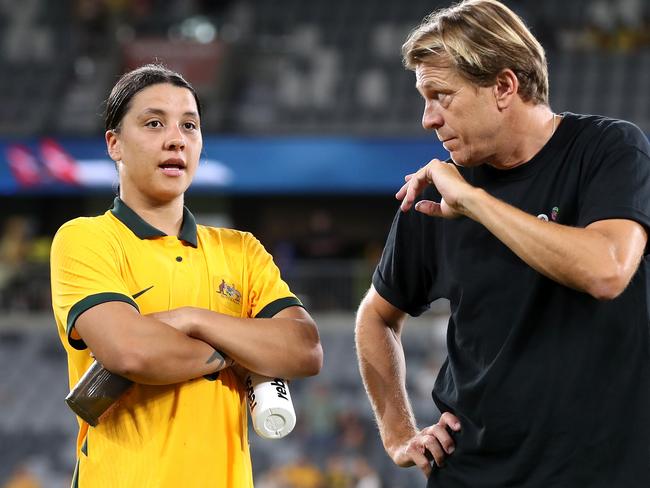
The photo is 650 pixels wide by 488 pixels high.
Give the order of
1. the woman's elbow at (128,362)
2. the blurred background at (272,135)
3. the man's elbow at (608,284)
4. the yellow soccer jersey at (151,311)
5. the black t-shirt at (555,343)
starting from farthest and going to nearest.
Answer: the blurred background at (272,135), the yellow soccer jersey at (151,311), the woman's elbow at (128,362), the black t-shirt at (555,343), the man's elbow at (608,284)

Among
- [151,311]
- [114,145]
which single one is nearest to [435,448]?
[151,311]

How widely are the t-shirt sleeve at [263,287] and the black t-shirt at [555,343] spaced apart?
449 millimetres

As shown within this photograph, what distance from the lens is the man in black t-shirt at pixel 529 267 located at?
2539 millimetres

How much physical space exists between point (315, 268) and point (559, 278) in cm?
1057

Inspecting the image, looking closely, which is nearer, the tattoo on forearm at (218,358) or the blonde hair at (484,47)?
the blonde hair at (484,47)

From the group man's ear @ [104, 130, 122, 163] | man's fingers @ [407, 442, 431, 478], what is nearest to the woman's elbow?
man's ear @ [104, 130, 122, 163]

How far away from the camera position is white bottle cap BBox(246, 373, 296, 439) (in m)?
2.78

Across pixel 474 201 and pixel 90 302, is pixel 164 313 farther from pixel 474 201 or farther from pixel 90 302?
pixel 474 201

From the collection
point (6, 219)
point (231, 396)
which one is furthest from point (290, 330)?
point (6, 219)

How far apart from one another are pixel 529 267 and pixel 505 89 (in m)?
0.41

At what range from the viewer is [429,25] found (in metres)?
2.75

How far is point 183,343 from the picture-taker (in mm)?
2760

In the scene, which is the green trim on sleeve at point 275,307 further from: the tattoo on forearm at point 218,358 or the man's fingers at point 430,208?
the man's fingers at point 430,208

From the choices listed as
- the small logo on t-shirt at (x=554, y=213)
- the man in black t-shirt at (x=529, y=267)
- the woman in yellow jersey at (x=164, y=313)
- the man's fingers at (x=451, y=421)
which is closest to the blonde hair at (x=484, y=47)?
the man in black t-shirt at (x=529, y=267)
